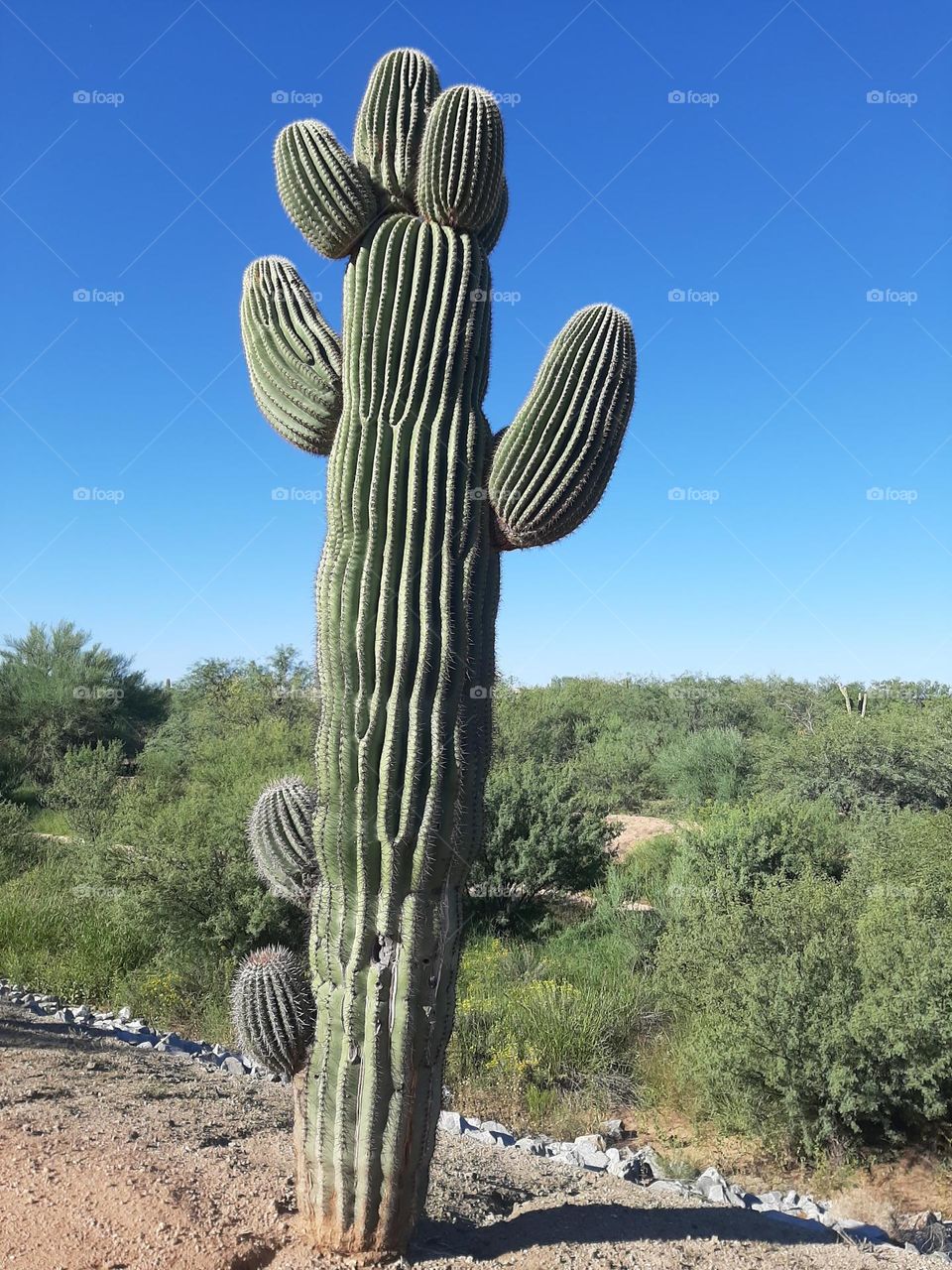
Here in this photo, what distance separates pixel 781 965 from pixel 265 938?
512 centimetres

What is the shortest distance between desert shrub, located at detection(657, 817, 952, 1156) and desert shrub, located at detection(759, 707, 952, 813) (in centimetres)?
832

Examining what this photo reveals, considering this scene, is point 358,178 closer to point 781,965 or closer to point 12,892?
point 781,965

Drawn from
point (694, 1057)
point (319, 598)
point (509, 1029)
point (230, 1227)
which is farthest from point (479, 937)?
point (319, 598)

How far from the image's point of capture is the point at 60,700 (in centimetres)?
2280

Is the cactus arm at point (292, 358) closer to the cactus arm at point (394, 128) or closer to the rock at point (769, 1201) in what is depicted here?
the cactus arm at point (394, 128)

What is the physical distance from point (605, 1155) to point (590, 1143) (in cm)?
33

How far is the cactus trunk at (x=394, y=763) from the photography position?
9.55ft

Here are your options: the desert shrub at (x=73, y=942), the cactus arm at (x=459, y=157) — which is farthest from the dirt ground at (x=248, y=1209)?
the desert shrub at (x=73, y=942)

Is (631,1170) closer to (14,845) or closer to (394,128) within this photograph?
(394,128)

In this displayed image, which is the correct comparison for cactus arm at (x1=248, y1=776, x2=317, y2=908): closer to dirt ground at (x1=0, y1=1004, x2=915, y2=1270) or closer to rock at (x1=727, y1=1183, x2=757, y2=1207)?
dirt ground at (x1=0, y1=1004, x2=915, y2=1270)

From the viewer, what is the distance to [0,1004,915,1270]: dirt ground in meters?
3.01

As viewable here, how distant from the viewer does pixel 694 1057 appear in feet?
19.8

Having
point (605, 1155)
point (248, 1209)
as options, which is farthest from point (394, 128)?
point (605, 1155)

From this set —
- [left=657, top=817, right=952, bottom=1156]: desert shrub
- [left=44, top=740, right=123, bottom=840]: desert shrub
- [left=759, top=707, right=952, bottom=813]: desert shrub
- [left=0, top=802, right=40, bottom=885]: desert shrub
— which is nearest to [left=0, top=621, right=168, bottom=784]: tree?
[left=44, top=740, right=123, bottom=840]: desert shrub
